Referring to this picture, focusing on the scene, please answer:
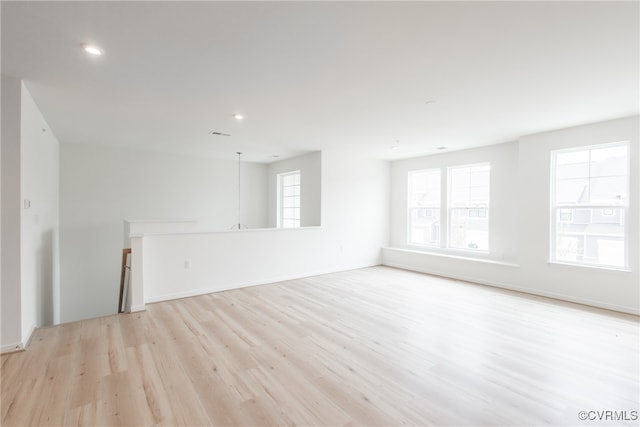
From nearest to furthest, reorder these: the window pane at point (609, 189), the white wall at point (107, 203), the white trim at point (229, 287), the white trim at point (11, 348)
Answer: the white trim at point (11, 348) → the window pane at point (609, 189) → the white trim at point (229, 287) → the white wall at point (107, 203)

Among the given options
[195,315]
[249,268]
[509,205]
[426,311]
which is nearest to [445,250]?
[509,205]

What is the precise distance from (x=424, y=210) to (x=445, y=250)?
102 cm

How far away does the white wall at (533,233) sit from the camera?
3830mm

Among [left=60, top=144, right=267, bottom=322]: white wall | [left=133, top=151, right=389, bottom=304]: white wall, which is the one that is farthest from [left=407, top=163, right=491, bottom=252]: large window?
[left=60, top=144, right=267, bottom=322]: white wall

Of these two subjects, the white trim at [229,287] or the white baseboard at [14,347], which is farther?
the white trim at [229,287]

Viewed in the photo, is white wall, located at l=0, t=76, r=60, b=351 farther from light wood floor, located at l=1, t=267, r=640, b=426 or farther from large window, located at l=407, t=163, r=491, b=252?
large window, located at l=407, t=163, r=491, b=252

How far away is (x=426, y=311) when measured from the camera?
3836mm

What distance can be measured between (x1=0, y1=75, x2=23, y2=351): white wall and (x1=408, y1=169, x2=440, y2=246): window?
652 centimetres

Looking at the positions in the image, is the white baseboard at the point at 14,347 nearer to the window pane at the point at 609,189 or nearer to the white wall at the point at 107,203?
the white wall at the point at 107,203

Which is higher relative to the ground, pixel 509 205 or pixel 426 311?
pixel 509 205

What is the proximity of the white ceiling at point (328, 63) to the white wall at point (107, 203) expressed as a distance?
4.91 ft

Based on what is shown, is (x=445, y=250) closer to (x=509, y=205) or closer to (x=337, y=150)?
(x=509, y=205)

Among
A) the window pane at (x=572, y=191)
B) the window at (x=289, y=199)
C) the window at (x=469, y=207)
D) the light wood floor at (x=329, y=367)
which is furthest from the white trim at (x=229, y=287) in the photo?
the window pane at (x=572, y=191)

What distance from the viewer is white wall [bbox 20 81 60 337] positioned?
9.43ft
